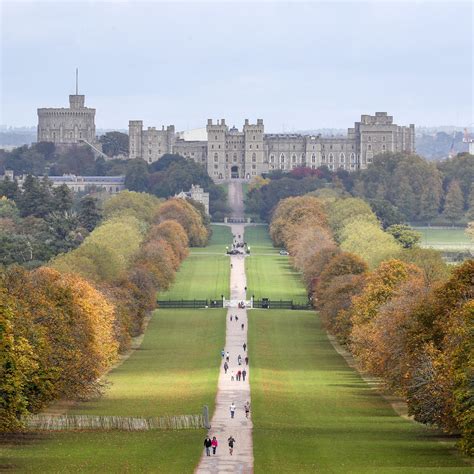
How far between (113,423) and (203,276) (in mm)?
74120

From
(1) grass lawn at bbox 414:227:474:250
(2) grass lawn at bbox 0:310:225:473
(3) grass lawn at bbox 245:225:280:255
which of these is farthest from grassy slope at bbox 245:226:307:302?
(2) grass lawn at bbox 0:310:225:473

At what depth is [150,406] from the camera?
224 ft

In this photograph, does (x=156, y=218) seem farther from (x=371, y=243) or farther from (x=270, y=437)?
(x=270, y=437)

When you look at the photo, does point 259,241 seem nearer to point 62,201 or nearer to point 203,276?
point 62,201

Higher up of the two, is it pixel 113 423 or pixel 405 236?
pixel 405 236

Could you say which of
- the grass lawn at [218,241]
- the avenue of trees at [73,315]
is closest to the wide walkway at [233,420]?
the avenue of trees at [73,315]

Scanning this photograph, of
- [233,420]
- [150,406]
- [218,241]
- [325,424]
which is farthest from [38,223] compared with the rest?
[325,424]

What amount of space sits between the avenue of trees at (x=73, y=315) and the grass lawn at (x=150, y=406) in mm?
1052

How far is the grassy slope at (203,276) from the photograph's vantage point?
123875 millimetres

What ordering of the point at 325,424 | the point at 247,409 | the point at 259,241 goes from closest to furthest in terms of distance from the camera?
the point at 325,424 < the point at 247,409 < the point at 259,241

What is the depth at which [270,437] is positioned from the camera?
60.6 m

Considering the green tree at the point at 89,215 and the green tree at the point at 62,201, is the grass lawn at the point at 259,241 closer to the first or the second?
the green tree at the point at 89,215

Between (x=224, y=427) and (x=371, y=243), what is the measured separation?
67322 millimetres

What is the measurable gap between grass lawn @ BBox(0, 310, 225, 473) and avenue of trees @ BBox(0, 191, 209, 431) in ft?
3.45
